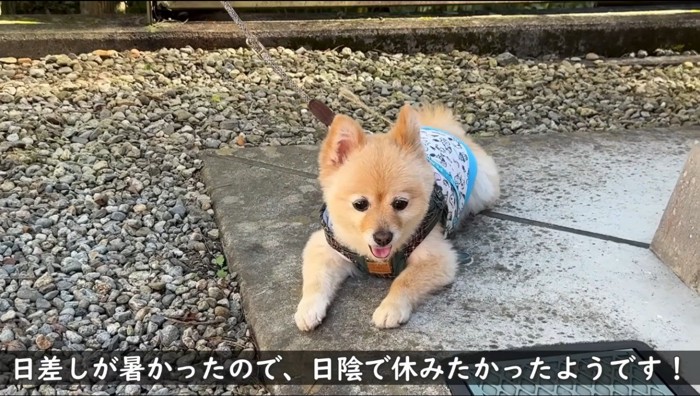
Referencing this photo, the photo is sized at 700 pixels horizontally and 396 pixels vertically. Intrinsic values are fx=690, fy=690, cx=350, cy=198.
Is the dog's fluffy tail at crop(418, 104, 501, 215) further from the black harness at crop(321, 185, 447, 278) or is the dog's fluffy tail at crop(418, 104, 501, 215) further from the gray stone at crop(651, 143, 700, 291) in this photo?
the gray stone at crop(651, 143, 700, 291)

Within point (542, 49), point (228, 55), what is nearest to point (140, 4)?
point (228, 55)

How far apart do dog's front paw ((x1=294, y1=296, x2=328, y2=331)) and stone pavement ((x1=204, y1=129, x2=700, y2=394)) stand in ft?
0.11

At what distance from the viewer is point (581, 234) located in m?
3.11

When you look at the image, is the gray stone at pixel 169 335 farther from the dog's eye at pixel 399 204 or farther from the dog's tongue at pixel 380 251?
the dog's eye at pixel 399 204

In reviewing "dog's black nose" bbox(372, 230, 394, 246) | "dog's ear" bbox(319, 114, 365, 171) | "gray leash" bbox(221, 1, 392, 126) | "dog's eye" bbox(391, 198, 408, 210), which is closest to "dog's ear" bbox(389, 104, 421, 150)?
"dog's ear" bbox(319, 114, 365, 171)

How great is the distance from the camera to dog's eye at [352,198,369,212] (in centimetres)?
242

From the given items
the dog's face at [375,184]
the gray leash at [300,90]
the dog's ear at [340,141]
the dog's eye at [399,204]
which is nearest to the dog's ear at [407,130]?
the dog's face at [375,184]

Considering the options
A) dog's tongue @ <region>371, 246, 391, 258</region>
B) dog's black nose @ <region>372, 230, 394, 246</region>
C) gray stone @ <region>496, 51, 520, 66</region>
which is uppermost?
gray stone @ <region>496, 51, 520, 66</region>

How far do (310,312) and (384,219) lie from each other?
434mm

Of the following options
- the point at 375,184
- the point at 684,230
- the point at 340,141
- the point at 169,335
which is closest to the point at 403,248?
the point at 375,184

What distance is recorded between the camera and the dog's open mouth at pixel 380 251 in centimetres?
242

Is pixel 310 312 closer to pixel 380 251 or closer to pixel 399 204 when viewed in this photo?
pixel 380 251

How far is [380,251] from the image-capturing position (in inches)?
A: 96.1

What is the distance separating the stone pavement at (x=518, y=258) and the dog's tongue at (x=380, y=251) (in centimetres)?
25
